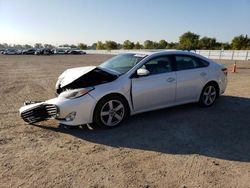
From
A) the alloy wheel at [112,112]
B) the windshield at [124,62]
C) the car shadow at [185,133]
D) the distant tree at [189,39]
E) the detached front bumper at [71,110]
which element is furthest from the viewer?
Result: the distant tree at [189,39]

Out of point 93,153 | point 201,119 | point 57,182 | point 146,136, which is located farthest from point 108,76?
point 57,182

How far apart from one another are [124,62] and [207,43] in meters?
100

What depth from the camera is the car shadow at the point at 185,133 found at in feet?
14.9

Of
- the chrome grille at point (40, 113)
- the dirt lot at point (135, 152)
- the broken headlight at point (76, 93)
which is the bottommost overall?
the dirt lot at point (135, 152)

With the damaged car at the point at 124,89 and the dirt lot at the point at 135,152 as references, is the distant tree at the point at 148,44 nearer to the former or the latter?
the damaged car at the point at 124,89

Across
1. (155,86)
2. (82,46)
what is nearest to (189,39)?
(82,46)

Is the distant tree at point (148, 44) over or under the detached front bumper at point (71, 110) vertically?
under

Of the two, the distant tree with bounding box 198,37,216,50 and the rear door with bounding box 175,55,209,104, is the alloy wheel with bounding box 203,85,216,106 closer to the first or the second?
the rear door with bounding box 175,55,209,104

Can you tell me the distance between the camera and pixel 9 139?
4.95m

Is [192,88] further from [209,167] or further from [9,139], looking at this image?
[9,139]

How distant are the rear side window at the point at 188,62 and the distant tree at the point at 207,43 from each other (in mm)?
95529

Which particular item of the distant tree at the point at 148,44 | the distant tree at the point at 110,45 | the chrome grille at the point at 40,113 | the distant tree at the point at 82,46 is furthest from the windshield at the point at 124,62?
the distant tree at the point at 82,46

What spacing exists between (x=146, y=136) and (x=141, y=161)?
1070 mm

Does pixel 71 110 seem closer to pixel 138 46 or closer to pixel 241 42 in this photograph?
pixel 241 42
